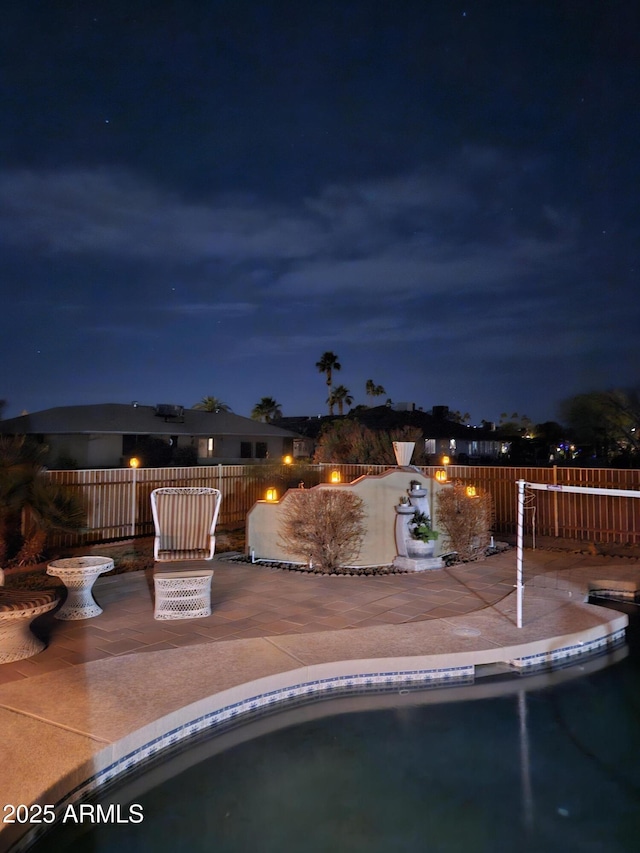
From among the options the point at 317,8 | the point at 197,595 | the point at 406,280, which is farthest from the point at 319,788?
the point at 406,280

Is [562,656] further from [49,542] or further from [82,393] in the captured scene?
[82,393]

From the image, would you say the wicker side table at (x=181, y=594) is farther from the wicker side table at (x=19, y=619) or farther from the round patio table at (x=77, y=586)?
the wicker side table at (x=19, y=619)

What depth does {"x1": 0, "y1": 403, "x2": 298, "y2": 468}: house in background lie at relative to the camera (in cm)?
2106

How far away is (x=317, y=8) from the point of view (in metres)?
11.2

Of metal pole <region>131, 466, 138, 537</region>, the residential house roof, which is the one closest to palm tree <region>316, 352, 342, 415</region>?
the residential house roof

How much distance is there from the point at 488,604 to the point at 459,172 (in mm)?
12079

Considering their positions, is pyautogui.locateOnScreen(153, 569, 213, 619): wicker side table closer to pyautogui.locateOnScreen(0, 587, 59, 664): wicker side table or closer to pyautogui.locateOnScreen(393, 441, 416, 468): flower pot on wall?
pyautogui.locateOnScreen(0, 587, 59, 664): wicker side table

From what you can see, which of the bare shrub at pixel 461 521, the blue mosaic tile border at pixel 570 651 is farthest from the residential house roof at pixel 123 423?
the blue mosaic tile border at pixel 570 651

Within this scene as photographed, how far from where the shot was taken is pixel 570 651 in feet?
18.3

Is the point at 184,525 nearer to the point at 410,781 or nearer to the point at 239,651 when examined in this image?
the point at 239,651

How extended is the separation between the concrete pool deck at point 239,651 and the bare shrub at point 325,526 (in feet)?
2.02

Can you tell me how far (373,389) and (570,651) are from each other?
59919 millimetres

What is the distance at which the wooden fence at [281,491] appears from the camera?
1140 cm

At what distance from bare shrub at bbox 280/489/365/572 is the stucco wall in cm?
13
